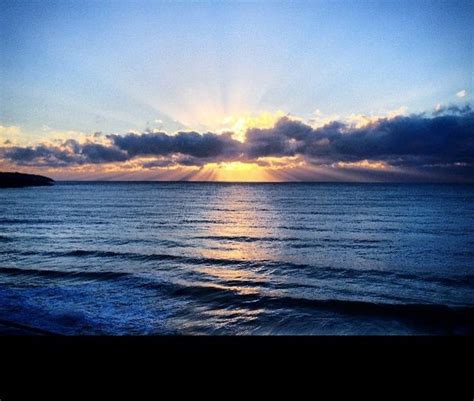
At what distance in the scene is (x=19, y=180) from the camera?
128375 millimetres

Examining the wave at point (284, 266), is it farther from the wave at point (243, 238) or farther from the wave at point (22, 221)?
the wave at point (22, 221)

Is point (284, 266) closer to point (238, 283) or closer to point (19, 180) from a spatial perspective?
point (238, 283)

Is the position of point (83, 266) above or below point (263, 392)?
below

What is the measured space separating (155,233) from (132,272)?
10.3 meters

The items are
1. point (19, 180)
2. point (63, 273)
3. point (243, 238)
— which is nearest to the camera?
point (63, 273)

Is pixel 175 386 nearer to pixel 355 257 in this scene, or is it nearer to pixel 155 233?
pixel 355 257

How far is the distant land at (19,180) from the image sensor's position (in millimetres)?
121769

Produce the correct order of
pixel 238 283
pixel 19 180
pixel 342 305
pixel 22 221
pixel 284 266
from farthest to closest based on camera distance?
pixel 19 180 < pixel 22 221 < pixel 284 266 < pixel 238 283 < pixel 342 305

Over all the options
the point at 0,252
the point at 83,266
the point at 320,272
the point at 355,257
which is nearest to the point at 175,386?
the point at 320,272

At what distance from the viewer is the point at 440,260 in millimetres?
15469

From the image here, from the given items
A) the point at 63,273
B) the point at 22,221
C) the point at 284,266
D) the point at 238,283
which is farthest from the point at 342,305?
the point at 22,221

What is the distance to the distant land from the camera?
122 meters

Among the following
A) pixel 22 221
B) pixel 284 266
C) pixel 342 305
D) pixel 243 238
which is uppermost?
pixel 342 305

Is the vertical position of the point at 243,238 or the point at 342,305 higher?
the point at 342,305
